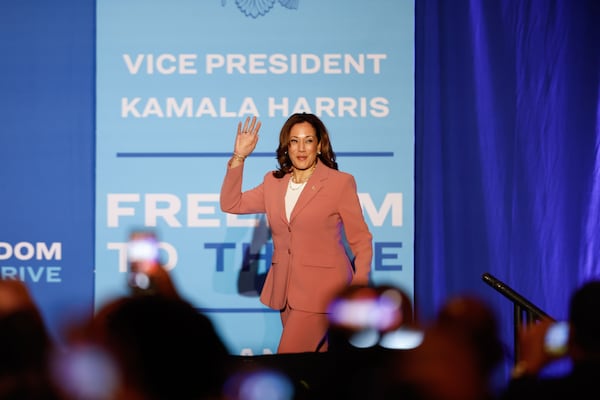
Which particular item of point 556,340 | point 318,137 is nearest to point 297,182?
point 318,137

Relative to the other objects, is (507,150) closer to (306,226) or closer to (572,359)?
(306,226)

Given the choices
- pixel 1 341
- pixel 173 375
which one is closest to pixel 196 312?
pixel 173 375

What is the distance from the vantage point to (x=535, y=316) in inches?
152

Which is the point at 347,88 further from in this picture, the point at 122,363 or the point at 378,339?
the point at 122,363

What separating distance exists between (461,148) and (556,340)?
3678 millimetres

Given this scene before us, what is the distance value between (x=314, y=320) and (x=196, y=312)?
307 cm

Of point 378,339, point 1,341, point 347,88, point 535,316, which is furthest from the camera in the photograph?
point 347,88

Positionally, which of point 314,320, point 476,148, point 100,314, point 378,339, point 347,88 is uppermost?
point 347,88

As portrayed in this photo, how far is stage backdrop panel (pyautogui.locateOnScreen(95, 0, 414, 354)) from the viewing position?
5.43 meters

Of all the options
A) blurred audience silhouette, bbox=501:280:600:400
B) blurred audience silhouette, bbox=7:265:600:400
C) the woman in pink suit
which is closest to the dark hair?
the woman in pink suit

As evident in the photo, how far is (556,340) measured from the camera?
67.7 inches

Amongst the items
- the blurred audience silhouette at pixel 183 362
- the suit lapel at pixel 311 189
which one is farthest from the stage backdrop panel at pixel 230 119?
the blurred audience silhouette at pixel 183 362

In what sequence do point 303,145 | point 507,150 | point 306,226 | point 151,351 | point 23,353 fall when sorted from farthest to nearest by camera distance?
point 507,150
point 303,145
point 306,226
point 23,353
point 151,351

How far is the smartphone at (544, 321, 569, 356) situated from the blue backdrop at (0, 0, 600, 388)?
3453 mm
